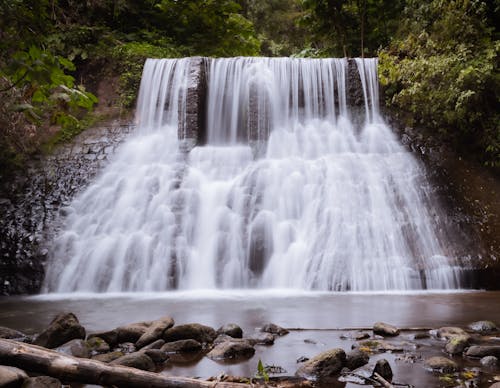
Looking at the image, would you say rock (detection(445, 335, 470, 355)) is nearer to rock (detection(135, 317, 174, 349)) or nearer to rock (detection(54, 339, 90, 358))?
rock (detection(135, 317, 174, 349))

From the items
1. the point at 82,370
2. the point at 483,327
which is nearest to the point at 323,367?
the point at 82,370

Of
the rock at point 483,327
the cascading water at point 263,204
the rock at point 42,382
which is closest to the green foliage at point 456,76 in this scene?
the cascading water at point 263,204

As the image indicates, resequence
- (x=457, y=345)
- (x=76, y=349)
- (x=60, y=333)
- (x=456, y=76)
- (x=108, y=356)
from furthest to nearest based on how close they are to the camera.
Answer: (x=456, y=76) < (x=60, y=333) < (x=457, y=345) < (x=76, y=349) < (x=108, y=356)

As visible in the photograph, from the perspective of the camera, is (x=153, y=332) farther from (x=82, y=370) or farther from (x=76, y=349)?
(x=82, y=370)

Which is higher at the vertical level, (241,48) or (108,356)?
(241,48)

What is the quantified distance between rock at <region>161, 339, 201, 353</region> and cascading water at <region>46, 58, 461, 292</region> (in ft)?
13.0

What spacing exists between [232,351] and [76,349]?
4.13 feet

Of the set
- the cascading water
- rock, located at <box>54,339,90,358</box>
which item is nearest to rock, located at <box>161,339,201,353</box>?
rock, located at <box>54,339,90,358</box>

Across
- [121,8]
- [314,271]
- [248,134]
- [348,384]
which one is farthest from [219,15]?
[348,384]

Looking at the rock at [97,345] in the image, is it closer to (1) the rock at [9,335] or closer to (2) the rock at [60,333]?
(2) the rock at [60,333]

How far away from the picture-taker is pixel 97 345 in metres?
3.90

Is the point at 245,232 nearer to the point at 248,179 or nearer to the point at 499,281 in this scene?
the point at 248,179

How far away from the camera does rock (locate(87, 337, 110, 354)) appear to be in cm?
381

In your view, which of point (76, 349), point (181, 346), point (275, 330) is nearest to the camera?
point (76, 349)
